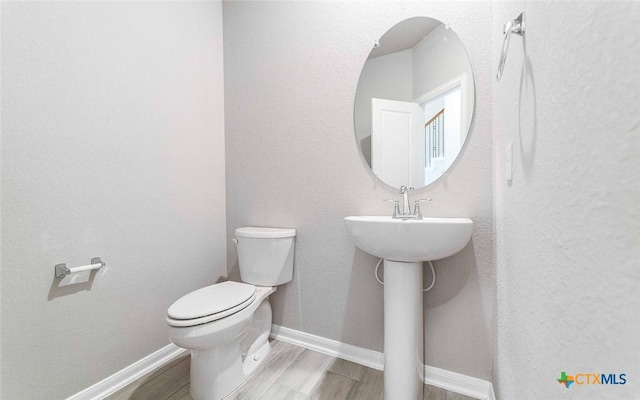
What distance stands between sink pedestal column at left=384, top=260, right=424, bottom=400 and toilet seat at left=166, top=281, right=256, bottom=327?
707 millimetres

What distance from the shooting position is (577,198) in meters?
0.40

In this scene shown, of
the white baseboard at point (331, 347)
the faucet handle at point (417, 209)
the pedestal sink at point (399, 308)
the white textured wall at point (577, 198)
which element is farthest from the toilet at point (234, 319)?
the white textured wall at point (577, 198)

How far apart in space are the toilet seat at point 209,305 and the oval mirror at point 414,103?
3.13 ft

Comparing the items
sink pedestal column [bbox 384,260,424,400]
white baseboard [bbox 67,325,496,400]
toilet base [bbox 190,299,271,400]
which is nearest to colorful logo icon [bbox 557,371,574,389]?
sink pedestal column [bbox 384,260,424,400]

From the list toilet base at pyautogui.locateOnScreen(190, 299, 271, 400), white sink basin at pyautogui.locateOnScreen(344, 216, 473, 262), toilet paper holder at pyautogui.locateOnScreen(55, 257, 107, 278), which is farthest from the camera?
toilet base at pyautogui.locateOnScreen(190, 299, 271, 400)

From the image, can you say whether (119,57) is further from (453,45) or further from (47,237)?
(453,45)

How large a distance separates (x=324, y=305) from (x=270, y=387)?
1.65 feet

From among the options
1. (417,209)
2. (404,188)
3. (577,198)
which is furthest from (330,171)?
(577,198)

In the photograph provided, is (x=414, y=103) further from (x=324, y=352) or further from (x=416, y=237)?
(x=324, y=352)

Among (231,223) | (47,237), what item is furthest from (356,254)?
(47,237)

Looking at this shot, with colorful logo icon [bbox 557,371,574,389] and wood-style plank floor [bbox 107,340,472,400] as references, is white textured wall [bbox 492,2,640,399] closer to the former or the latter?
colorful logo icon [bbox 557,371,574,389]

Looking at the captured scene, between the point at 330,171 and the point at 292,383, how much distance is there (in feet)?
3.72

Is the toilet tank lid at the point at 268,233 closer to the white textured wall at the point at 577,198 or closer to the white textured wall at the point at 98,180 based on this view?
the white textured wall at the point at 98,180

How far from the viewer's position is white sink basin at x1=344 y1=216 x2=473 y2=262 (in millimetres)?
1032
